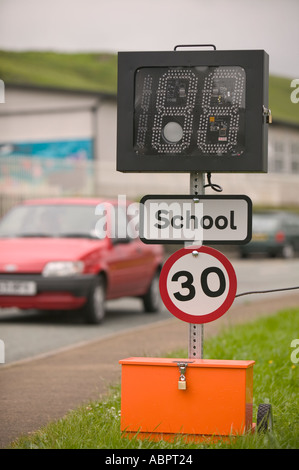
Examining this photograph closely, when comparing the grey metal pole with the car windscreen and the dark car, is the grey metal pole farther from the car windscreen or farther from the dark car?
the dark car

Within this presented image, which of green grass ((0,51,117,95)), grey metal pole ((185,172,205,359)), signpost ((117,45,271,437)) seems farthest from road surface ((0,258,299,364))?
green grass ((0,51,117,95))

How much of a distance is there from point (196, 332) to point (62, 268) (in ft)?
23.6

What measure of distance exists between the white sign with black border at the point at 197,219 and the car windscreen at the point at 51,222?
315 inches

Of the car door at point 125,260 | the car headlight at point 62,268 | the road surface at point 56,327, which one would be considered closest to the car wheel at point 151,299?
the road surface at point 56,327

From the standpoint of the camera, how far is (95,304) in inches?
498

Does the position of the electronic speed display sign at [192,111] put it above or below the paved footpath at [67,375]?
above

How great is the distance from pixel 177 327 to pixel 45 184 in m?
19.2

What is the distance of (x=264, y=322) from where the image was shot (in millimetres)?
11203

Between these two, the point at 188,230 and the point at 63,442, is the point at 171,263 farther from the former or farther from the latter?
the point at 63,442

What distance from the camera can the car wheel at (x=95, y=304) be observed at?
12.5m

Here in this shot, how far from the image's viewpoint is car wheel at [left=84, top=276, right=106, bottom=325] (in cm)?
1253

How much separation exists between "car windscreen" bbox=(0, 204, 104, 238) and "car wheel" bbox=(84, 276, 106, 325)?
82cm

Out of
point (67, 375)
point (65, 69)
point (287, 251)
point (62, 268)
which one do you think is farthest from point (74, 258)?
point (65, 69)

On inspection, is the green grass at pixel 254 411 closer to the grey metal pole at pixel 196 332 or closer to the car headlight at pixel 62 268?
the grey metal pole at pixel 196 332
